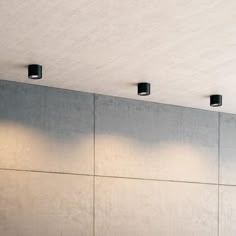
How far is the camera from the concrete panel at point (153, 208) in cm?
570

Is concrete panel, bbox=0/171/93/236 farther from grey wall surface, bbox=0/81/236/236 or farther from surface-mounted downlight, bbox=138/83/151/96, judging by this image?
surface-mounted downlight, bbox=138/83/151/96

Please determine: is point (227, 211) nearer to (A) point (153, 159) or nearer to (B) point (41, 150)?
(A) point (153, 159)

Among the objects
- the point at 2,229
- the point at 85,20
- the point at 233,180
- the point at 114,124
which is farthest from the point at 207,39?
the point at 233,180

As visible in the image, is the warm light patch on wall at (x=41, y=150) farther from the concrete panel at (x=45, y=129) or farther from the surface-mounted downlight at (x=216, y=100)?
the surface-mounted downlight at (x=216, y=100)

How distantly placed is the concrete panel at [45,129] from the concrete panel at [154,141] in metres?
0.16

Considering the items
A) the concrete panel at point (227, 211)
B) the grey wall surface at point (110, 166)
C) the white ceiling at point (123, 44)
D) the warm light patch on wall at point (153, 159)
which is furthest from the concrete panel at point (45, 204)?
the concrete panel at point (227, 211)

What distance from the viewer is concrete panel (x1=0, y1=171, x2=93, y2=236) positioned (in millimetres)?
5160

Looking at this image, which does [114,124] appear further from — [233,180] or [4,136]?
[233,180]

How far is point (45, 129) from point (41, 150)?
21 centimetres

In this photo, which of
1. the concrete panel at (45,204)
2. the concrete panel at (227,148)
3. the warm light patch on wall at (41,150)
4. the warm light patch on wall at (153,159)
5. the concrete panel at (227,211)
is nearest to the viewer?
the concrete panel at (45,204)

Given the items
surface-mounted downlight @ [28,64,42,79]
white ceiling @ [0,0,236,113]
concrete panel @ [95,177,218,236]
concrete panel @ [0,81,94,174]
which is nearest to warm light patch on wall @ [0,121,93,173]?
concrete panel @ [0,81,94,174]

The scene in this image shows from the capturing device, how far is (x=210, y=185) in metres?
6.49

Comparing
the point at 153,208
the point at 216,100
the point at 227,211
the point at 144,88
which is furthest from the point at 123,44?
the point at 227,211

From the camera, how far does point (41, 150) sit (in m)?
5.44
